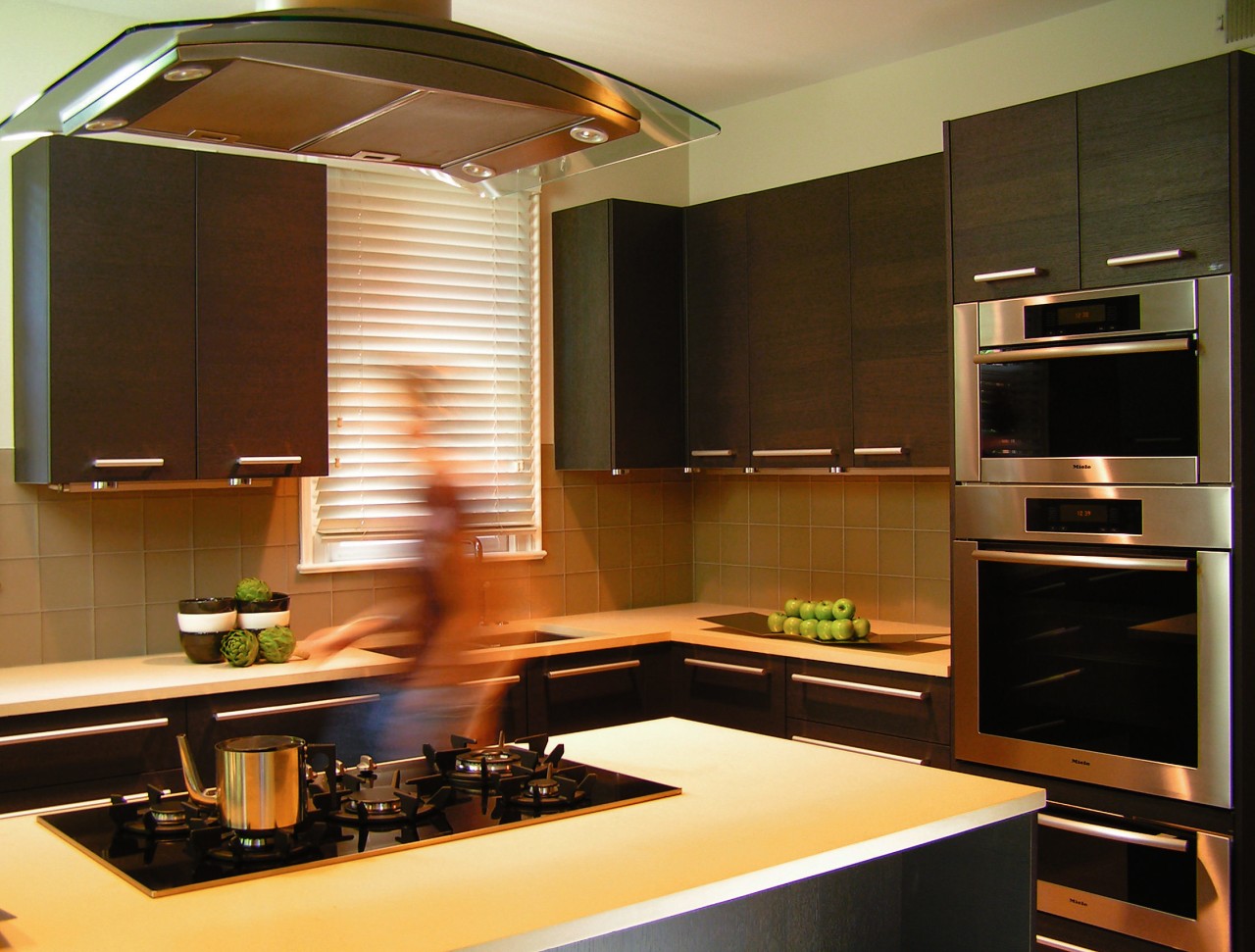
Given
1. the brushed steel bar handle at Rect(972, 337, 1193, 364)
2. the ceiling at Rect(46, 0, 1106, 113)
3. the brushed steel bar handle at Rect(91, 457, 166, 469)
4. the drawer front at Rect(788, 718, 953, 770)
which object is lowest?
the drawer front at Rect(788, 718, 953, 770)

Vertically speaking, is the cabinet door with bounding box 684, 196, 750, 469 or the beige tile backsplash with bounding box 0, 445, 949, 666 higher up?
the cabinet door with bounding box 684, 196, 750, 469

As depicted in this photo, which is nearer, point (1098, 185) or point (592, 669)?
point (1098, 185)

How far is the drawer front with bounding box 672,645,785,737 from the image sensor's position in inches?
155

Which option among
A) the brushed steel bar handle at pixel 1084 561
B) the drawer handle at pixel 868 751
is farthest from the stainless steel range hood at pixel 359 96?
the drawer handle at pixel 868 751

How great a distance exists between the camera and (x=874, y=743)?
3682 mm

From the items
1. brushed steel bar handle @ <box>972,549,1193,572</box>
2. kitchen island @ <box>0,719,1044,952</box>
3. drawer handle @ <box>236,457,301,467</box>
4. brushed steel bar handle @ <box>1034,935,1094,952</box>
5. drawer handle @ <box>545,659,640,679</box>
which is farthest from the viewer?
drawer handle @ <box>545,659,640,679</box>

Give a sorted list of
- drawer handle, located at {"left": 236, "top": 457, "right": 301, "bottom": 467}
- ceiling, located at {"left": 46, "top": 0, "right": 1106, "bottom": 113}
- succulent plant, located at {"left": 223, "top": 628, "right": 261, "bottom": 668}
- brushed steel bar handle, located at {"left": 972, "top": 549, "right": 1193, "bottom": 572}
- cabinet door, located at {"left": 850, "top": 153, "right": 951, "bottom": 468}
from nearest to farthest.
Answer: brushed steel bar handle, located at {"left": 972, "top": 549, "right": 1193, "bottom": 572} < succulent plant, located at {"left": 223, "top": 628, "right": 261, "bottom": 668} < drawer handle, located at {"left": 236, "top": 457, "right": 301, "bottom": 467} < ceiling, located at {"left": 46, "top": 0, "right": 1106, "bottom": 113} < cabinet door, located at {"left": 850, "top": 153, "right": 951, "bottom": 468}

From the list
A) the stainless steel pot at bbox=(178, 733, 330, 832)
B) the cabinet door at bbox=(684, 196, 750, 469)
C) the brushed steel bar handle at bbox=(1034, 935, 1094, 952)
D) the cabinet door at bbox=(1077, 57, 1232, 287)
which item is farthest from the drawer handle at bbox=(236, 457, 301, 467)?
the brushed steel bar handle at bbox=(1034, 935, 1094, 952)

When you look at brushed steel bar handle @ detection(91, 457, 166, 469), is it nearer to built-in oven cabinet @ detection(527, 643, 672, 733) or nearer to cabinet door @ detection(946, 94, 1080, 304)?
built-in oven cabinet @ detection(527, 643, 672, 733)

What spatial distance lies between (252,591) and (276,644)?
199mm

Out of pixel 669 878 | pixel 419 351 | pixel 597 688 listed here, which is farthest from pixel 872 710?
pixel 669 878

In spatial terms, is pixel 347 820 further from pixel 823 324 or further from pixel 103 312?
pixel 823 324

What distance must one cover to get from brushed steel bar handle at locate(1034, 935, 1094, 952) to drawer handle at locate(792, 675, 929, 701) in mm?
689

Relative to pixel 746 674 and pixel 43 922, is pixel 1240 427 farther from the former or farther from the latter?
pixel 43 922
